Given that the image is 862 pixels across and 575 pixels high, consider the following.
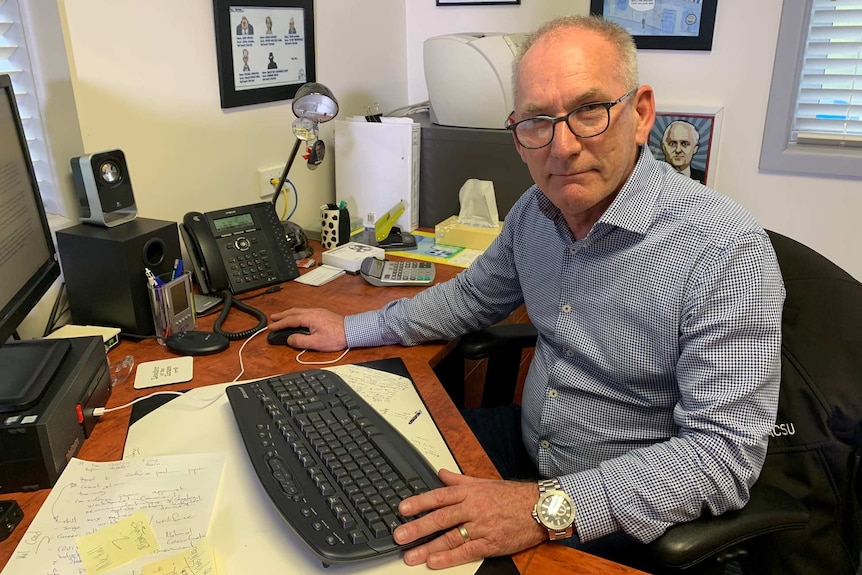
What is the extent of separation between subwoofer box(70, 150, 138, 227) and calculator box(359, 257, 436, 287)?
0.56m

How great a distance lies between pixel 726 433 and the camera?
0.91 m

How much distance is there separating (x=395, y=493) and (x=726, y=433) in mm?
469

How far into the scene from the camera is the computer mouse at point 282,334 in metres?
1.33

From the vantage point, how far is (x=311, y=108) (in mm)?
1687

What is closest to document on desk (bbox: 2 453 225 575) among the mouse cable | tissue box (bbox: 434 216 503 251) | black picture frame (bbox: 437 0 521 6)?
the mouse cable

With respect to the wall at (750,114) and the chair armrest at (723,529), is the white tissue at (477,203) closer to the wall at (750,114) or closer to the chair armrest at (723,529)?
the wall at (750,114)

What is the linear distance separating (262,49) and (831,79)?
5.31 ft

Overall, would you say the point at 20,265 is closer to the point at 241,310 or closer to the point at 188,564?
the point at 241,310

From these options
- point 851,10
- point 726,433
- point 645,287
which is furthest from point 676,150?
point 726,433

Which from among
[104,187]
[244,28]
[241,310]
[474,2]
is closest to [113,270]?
[104,187]

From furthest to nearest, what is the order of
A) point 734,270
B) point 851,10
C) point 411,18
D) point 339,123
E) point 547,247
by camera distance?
1. point 411,18
2. point 339,123
3. point 851,10
4. point 547,247
5. point 734,270

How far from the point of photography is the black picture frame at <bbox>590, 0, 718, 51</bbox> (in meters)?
1.94

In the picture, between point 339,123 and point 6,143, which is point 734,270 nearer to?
point 6,143

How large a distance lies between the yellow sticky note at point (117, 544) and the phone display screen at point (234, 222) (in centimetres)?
86
